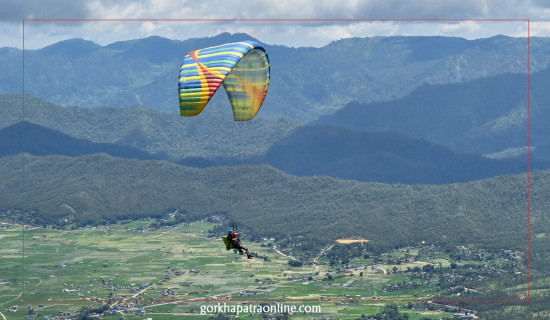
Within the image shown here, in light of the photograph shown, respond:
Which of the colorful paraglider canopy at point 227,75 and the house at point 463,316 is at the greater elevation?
the colorful paraglider canopy at point 227,75

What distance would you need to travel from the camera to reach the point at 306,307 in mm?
195625

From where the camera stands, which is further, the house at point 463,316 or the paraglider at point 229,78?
the house at point 463,316

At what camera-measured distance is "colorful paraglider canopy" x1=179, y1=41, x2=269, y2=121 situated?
267 ft

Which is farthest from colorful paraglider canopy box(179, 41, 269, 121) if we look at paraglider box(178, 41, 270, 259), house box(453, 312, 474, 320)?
house box(453, 312, 474, 320)

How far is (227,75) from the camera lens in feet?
294

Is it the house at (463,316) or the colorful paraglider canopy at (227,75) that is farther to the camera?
the house at (463,316)

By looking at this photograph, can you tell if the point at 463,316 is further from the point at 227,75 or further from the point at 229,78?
the point at 227,75

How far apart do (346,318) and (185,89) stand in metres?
112

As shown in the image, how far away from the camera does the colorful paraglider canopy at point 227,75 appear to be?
267ft

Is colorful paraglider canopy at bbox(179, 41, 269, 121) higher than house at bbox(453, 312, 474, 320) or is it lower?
higher

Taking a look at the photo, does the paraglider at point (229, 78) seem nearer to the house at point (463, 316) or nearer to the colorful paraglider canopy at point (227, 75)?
the colorful paraglider canopy at point (227, 75)

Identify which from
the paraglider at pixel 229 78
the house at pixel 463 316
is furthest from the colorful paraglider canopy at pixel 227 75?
the house at pixel 463 316

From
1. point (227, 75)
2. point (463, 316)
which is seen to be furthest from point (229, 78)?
point (463, 316)

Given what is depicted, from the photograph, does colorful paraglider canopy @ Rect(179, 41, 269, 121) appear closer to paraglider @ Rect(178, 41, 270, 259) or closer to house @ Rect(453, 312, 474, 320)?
paraglider @ Rect(178, 41, 270, 259)
